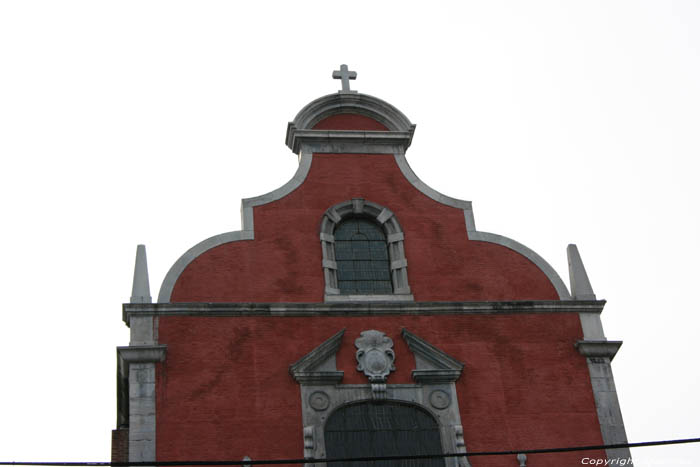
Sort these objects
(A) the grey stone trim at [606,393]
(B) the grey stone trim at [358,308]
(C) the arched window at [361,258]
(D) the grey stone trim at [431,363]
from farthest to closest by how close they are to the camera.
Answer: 1. (C) the arched window at [361,258]
2. (B) the grey stone trim at [358,308]
3. (D) the grey stone trim at [431,363]
4. (A) the grey stone trim at [606,393]

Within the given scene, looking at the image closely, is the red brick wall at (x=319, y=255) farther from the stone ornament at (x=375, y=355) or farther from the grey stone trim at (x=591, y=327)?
the stone ornament at (x=375, y=355)

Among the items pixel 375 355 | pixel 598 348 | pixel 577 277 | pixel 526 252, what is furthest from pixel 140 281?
pixel 598 348

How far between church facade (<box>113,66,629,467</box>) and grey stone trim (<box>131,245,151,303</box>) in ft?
0.10

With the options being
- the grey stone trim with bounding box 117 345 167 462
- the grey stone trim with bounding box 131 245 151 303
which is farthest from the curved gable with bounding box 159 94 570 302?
the grey stone trim with bounding box 117 345 167 462

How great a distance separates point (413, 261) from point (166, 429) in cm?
552

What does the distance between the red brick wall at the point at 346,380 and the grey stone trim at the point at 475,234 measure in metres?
0.81

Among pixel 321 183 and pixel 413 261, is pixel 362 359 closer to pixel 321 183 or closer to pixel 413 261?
pixel 413 261

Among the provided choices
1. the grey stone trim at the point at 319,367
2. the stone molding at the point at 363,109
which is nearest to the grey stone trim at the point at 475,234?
the stone molding at the point at 363,109

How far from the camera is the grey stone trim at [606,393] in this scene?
695 inches

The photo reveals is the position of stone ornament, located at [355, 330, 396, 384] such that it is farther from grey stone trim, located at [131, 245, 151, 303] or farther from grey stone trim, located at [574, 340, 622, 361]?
grey stone trim, located at [131, 245, 151, 303]

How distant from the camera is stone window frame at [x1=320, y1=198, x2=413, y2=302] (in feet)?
61.6

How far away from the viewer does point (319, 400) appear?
1741 cm

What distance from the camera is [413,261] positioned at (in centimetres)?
1933

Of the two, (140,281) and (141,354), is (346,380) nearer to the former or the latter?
(141,354)
